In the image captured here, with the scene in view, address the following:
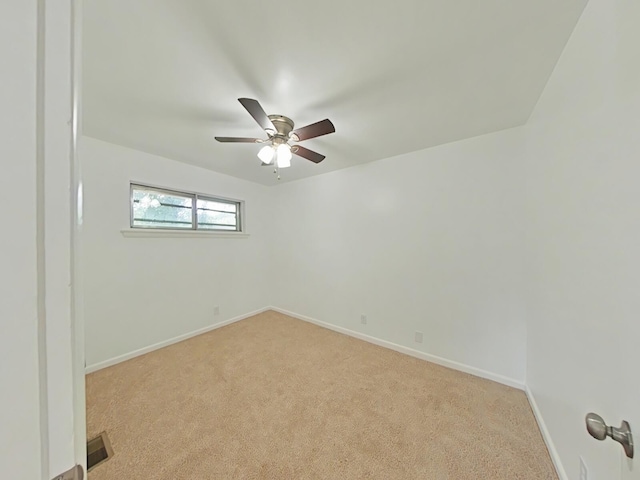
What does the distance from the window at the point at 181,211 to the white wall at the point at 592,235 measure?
11.3 feet

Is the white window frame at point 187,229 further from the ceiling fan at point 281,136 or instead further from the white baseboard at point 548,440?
the white baseboard at point 548,440

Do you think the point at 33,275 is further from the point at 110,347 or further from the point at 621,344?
the point at 110,347

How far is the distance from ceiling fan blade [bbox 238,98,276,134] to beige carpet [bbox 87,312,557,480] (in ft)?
6.82

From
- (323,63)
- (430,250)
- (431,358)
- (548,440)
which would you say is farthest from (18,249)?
(431,358)

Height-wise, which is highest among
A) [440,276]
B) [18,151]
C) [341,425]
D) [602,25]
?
[602,25]

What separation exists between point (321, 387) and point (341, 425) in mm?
404

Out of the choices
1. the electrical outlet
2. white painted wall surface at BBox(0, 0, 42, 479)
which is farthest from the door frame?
the electrical outlet

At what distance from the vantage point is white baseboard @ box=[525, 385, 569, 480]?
3.95 feet

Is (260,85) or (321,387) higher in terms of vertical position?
(260,85)

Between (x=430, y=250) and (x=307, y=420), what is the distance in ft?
6.13

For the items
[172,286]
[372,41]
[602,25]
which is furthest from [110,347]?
[602,25]

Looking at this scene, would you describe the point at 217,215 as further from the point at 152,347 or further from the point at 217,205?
the point at 152,347

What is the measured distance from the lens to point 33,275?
1.08 ft

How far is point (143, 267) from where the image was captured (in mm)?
2486
